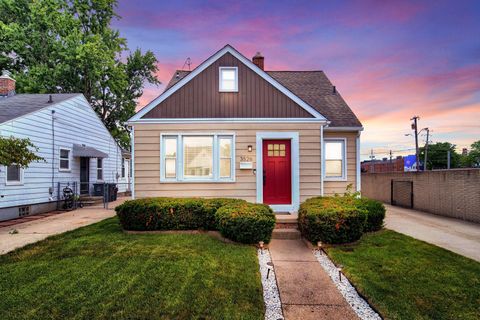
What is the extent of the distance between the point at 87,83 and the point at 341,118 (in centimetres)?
2021

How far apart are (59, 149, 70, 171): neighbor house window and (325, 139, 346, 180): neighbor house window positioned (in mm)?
12563

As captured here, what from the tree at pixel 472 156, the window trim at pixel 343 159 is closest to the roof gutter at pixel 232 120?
the window trim at pixel 343 159

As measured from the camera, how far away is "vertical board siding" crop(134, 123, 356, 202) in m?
8.67


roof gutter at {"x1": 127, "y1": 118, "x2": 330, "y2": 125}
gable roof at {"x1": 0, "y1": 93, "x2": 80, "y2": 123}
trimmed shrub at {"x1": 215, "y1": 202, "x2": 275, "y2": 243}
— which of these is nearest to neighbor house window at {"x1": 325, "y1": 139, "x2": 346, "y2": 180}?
roof gutter at {"x1": 127, "y1": 118, "x2": 330, "y2": 125}

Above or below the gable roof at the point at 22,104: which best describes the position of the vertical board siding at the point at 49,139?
below

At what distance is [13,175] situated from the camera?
9.90 metres

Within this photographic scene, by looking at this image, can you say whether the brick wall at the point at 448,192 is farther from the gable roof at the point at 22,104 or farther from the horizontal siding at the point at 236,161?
the gable roof at the point at 22,104

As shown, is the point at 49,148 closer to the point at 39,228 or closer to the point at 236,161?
the point at 39,228

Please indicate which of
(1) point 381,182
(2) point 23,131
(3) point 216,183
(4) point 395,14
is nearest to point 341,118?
(4) point 395,14

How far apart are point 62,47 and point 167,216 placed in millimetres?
18785

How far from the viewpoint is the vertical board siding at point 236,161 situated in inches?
341

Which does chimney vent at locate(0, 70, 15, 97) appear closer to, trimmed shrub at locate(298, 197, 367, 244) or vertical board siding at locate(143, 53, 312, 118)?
vertical board siding at locate(143, 53, 312, 118)

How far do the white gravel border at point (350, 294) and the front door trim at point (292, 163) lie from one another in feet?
11.6

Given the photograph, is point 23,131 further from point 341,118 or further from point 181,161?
point 341,118
